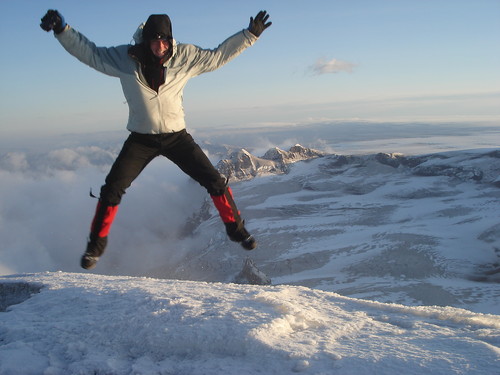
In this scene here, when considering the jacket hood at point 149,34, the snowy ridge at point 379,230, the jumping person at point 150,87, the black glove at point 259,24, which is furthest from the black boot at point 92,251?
the snowy ridge at point 379,230

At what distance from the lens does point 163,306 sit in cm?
739

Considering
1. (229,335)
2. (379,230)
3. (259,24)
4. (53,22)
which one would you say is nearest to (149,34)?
(53,22)

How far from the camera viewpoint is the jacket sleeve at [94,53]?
21.9ft

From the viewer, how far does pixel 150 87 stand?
7129mm

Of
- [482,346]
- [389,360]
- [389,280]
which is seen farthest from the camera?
[389,280]

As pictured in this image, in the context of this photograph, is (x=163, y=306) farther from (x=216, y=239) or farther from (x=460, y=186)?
(x=460, y=186)

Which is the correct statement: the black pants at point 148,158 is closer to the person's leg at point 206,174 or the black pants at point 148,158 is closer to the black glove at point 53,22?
the person's leg at point 206,174

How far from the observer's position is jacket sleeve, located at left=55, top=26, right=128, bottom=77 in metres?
6.67

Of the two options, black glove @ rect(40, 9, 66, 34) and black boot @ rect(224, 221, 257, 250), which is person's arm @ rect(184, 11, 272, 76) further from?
black boot @ rect(224, 221, 257, 250)

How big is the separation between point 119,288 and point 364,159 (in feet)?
634

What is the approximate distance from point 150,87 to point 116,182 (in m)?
1.87

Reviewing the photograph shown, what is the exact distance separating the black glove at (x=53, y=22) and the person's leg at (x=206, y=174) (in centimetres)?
258

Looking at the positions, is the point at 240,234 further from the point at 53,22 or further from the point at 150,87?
the point at 53,22

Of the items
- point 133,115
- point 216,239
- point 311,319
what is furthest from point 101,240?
point 216,239
